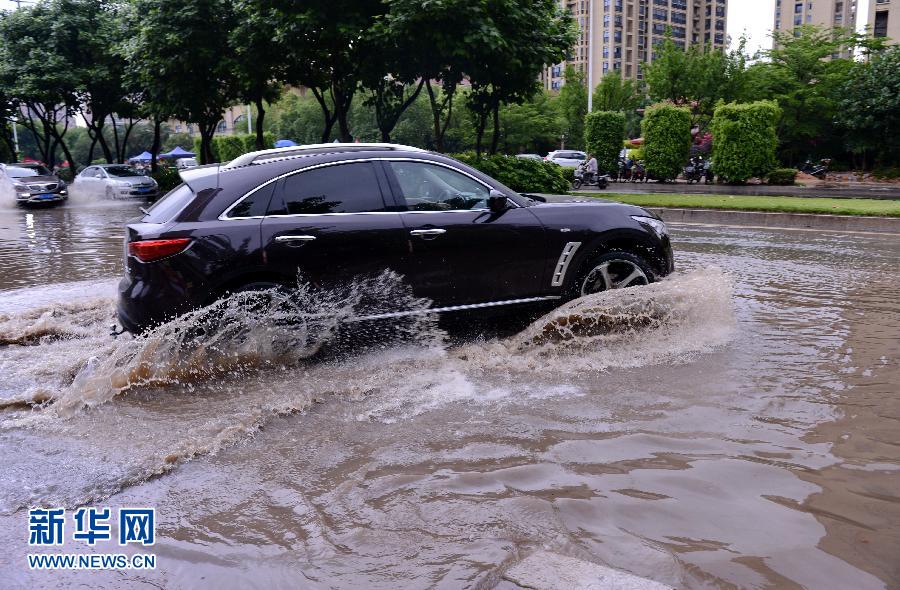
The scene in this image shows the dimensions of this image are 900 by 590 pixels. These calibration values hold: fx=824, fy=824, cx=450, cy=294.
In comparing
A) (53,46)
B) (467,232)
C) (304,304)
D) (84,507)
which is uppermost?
(53,46)

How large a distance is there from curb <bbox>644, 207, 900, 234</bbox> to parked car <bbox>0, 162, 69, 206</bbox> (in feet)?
68.5

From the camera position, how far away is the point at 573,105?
63281 mm

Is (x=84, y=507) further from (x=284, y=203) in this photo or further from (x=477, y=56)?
(x=477, y=56)

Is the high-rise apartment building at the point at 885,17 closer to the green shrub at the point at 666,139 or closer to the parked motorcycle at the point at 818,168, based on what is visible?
the parked motorcycle at the point at 818,168

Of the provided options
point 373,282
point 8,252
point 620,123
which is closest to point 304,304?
point 373,282

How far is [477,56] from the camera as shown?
18625 millimetres

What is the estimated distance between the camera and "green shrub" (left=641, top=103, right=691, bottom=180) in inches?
1097

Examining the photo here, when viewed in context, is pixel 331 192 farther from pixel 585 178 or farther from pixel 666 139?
pixel 585 178

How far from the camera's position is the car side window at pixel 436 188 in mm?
6301

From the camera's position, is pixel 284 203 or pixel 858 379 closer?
pixel 858 379

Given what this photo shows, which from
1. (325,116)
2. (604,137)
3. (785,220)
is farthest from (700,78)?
(785,220)

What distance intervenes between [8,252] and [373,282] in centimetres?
1079

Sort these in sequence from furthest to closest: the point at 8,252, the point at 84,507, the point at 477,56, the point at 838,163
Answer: the point at 838,163
the point at 477,56
the point at 8,252
the point at 84,507

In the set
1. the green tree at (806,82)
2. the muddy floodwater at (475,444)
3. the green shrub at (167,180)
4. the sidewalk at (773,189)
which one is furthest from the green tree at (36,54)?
the muddy floodwater at (475,444)
